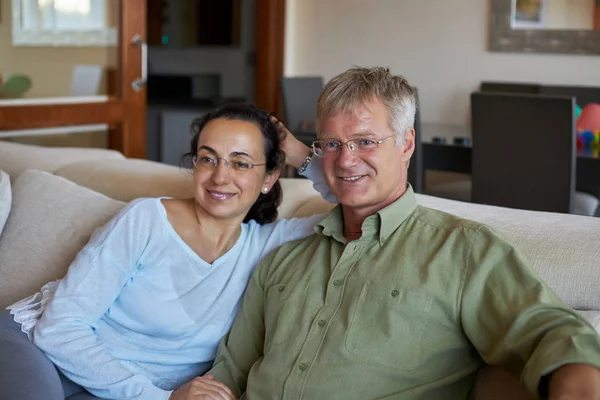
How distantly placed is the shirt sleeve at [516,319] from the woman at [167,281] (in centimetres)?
51

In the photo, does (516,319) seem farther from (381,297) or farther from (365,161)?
(365,161)

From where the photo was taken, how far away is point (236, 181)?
1764 millimetres

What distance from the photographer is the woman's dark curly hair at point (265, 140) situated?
1.81 meters

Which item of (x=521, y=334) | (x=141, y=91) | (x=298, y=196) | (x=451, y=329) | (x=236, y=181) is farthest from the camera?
(x=141, y=91)

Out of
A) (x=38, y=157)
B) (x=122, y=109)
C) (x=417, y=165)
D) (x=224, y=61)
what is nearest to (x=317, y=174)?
(x=38, y=157)

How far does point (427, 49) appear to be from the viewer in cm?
557

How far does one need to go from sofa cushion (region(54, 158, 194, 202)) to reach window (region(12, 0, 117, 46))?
1697 mm

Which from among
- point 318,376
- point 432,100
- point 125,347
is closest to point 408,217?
point 318,376

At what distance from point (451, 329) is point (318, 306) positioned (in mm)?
279

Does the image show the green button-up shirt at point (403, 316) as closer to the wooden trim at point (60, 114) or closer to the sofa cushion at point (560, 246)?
the sofa cushion at point (560, 246)

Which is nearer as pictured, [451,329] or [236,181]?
[451,329]

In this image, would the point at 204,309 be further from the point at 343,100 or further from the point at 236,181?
the point at 343,100

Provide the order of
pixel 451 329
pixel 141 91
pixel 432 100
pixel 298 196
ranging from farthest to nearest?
pixel 432 100
pixel 141 91
pixel 298 196
pixel 451 329

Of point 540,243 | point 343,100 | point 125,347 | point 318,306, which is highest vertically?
point 343,100
